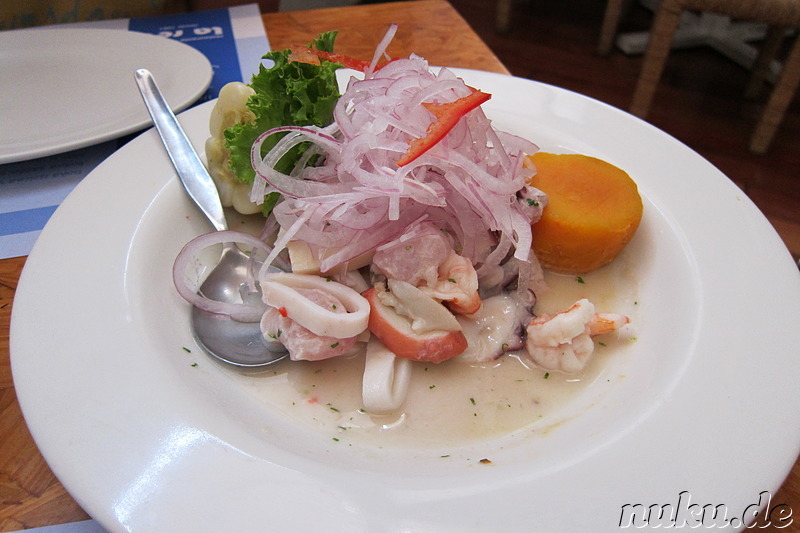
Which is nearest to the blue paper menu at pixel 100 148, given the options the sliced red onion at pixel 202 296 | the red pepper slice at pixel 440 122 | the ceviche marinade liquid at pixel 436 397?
the sliced red onion at pixel 202 296

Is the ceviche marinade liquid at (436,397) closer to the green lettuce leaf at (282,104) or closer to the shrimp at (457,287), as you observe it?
the shrimp at (457,287)

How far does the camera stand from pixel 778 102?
3424 millimetres

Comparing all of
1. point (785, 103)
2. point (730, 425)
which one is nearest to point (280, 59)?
point (730, 425)

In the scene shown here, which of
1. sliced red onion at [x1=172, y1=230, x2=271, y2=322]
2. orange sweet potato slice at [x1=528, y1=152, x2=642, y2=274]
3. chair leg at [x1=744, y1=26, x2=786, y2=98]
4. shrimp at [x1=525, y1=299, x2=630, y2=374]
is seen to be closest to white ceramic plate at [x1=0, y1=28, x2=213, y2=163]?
sliced red onion at [x1=172, y1=230, x2=271, y2=322]

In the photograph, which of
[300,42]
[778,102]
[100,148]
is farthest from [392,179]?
[778,102]

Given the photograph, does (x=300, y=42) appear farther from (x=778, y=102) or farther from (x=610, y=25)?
(x=610, y=25)

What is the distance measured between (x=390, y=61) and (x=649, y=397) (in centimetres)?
97

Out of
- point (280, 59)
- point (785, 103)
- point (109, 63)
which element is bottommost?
point (785, 103)

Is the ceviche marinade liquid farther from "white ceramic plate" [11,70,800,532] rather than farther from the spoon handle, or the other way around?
the spoon handle

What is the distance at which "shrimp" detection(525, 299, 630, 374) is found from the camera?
1187 millimetres

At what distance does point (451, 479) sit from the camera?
88 cm

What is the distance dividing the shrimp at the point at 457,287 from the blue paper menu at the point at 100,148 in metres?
1.04

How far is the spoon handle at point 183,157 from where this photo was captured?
1438 millimetres

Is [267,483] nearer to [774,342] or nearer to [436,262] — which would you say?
[436,262]
